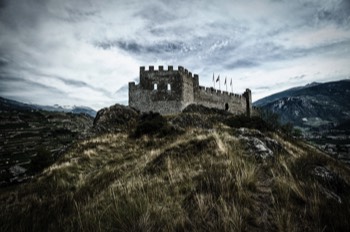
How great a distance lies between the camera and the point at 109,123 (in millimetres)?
A: 18422

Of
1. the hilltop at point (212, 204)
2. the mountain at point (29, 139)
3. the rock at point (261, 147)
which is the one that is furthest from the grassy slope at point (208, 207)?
the mountain at point (29, 139)

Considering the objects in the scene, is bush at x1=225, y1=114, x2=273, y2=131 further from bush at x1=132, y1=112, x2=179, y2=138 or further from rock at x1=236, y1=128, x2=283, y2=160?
rock at x1=236, y1=128, x2=283, y2=160

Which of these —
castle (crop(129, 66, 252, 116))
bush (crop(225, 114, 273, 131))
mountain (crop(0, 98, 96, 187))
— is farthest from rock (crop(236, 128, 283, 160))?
mountain (crop(0, 98, 96, 187))

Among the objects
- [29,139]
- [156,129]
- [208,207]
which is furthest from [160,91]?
[29,139]

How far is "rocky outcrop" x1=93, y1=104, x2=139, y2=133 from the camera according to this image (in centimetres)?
1774

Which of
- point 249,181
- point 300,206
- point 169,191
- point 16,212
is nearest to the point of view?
point 300,206

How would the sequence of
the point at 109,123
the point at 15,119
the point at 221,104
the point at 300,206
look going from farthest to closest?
the point at 15,119 → the point at 221,104 → the point at 109,123 → the point at 300,206

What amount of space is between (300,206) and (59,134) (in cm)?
16238

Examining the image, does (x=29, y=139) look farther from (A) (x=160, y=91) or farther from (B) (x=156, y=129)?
(B) (x=156, y=129)

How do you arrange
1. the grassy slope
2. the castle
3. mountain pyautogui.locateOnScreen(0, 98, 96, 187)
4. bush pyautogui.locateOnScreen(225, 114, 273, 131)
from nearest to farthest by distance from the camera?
the grassy slope < bush pyautogui.locateOnScreen(225, 114, 273, 131) < the castle < mountain pyautogui.locateOnScreen(0, 98, 96, 187)

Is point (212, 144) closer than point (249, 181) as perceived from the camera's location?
No

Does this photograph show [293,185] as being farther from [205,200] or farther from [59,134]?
[59,134]

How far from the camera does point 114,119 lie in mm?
19047

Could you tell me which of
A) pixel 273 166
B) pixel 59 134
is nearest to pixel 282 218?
pixel 273 166
